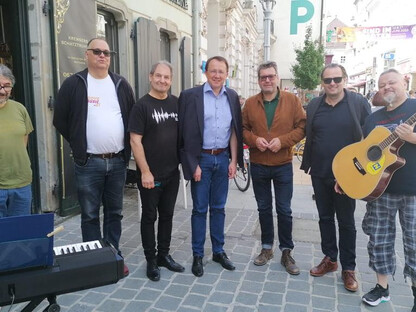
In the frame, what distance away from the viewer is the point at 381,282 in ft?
10.2

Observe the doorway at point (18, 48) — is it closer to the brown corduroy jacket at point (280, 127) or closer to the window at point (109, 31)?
the window at point (109, 31)

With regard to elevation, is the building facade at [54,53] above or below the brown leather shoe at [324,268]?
above

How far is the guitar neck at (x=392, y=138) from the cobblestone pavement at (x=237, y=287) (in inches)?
52.0

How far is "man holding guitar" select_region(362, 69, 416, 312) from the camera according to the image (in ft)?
8.95

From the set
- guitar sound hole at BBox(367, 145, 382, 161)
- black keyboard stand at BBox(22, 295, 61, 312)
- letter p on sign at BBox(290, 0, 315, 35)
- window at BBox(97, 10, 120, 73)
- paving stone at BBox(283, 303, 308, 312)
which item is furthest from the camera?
letter p on sign at BBox(290, 0, 315, 35)

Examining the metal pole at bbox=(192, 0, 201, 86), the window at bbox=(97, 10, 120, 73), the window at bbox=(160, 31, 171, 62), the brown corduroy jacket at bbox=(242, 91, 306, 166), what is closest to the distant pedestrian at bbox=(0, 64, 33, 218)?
the brown corduroy jacket at bbox=(242, 91, 306, 166)

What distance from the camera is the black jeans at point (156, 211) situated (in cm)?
343

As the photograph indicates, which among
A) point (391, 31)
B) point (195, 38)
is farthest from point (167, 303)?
point (391, 31)

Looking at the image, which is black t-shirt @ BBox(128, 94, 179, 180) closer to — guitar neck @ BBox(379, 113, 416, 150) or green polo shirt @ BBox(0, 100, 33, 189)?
green polo shirt @ BBox(0, 100, 33, 189)

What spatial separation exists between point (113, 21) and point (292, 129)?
13.8 feet

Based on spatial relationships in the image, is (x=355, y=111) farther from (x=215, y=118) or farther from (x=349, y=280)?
(x=349, y=280)

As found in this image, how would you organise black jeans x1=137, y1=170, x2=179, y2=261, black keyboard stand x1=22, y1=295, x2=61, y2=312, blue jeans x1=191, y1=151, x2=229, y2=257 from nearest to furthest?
1. black keyboard stand x1=22, y1=295, x2=61, y2=312
2. black jeans x1=137, y1=170, x2=179, y2=261
3. blue jeans x1=191, y1=151, x2=229, y2=257

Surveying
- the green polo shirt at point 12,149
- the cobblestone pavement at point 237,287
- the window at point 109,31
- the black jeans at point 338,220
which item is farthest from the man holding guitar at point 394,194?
the window at point 109,31

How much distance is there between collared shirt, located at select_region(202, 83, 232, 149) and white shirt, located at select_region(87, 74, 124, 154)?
778mm
